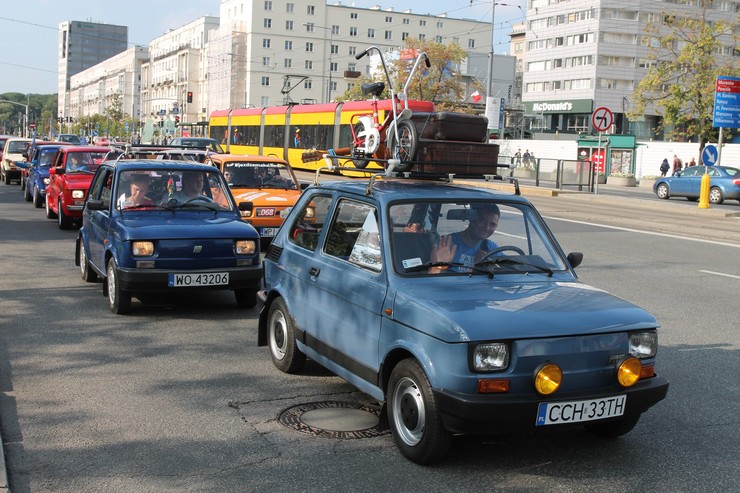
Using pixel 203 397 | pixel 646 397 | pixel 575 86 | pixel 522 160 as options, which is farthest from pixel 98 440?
pixel 575 86

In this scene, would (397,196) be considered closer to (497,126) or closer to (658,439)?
(658,439)

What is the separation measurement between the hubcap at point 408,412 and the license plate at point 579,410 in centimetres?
66

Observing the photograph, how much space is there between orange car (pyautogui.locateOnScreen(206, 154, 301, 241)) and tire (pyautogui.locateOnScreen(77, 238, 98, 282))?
3.37 metres

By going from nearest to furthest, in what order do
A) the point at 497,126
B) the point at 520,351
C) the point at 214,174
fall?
1. the point at 520,351
2. the point at 214,174
3. the point at 497,126

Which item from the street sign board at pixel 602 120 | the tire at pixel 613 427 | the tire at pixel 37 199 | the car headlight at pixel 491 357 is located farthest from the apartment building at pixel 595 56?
the car headlight at pixel 491 357

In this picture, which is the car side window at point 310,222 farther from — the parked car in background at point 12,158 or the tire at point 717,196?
the tire at point 717,196

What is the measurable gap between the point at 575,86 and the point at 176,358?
8696 cm

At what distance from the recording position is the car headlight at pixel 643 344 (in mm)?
4777

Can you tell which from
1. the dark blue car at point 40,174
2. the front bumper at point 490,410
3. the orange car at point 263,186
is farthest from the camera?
the dark blue car at point 40,174

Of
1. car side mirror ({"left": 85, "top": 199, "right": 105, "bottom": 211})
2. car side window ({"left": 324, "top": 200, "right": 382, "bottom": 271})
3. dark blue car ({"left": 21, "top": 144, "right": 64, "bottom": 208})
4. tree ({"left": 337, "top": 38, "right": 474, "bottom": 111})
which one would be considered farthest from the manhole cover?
tree ({"left": 337, "top": 38, "right": 474, "bottom": 111})

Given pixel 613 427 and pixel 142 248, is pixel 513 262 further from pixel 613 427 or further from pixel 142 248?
pixel 142 248

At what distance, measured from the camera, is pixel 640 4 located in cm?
8506

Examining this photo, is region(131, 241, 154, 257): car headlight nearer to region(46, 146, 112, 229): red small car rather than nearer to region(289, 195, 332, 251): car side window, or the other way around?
region(289, 195, 332, 251): car side window

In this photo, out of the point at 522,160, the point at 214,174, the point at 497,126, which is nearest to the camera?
the point at 214,174
